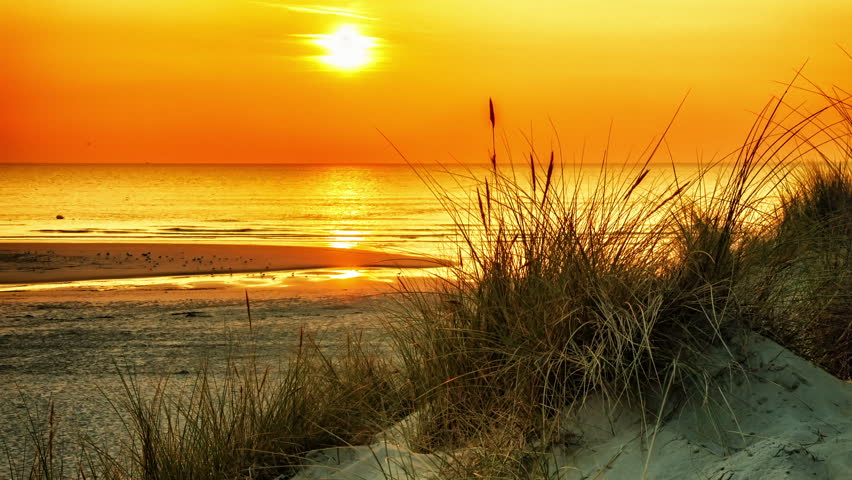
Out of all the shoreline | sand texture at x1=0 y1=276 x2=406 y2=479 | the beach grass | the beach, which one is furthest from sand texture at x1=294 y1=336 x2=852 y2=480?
the shoreline

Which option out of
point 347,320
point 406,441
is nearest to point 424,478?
point 406,441

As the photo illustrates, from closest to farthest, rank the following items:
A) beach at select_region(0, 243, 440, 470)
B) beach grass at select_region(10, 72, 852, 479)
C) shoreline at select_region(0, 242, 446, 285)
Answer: beach grass at select_region(10, 72, 852, 479), beach at select_region(0, 243, 440, 470), shoreline at select_region(0, 242, 446, 285)

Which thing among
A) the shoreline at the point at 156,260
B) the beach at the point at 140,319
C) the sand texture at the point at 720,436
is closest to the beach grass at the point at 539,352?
the sand texture at the point at 720,436

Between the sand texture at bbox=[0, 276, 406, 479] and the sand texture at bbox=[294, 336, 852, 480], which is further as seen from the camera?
the sand texture at bbox=[0, 276, 406, 479]

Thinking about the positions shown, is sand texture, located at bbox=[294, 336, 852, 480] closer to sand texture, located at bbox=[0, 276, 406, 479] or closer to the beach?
the beach

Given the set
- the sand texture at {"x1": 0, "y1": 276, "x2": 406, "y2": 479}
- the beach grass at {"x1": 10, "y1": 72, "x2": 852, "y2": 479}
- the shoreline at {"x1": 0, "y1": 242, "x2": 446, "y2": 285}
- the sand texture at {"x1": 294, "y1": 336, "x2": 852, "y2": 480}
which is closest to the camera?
the sand texture at {"x1": 294, "y1": 336, "x2": 852, "y2": 480}

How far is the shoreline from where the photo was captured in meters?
14.0

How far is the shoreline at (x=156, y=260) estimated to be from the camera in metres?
14.0

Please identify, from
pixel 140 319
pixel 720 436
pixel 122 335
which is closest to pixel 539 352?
pixel 720 436

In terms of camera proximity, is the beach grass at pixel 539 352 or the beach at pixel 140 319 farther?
the beach at pixel 140 319

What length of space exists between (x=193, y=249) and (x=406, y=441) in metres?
16.7

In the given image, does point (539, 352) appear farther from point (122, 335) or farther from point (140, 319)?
point (140, 319)

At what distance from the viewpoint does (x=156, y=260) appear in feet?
53.9

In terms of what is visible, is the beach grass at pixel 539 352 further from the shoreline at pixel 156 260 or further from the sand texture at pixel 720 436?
the shoreline at pixel 156 260
